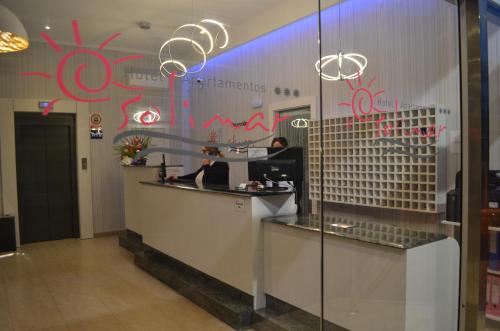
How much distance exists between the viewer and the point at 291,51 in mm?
3852

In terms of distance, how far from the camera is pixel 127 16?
103 inches

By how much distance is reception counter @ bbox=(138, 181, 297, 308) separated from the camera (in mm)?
2846

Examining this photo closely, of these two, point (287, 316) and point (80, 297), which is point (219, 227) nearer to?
point (287, 316)

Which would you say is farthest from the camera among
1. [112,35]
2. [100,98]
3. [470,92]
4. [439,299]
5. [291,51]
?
[291,51]

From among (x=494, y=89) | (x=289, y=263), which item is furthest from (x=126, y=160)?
(x=494, y=89)

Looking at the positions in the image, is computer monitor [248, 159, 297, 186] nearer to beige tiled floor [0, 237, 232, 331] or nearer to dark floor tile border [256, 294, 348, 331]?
dark floor tile border [256, 294, 348, 331]

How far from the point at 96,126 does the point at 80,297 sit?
2125 millimetres

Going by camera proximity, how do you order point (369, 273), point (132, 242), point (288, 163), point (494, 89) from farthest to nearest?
point (132, 242) → point (288, 163) → point (369, 273) → point (494, 89)

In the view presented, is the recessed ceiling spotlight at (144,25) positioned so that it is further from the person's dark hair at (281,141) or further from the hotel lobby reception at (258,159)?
the person's dark hair at (281,141)

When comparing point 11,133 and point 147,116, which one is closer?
point 11,133

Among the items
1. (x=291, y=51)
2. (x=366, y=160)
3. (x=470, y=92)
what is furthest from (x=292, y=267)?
(x=291, y=51)

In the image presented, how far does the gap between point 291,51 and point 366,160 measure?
2.02 meters

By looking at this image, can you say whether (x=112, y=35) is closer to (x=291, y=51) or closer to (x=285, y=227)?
(x=285, y=227)

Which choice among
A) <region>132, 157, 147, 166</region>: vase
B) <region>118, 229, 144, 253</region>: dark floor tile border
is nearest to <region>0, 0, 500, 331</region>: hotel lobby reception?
<region>132, 157, 147, 166</region>: vase
